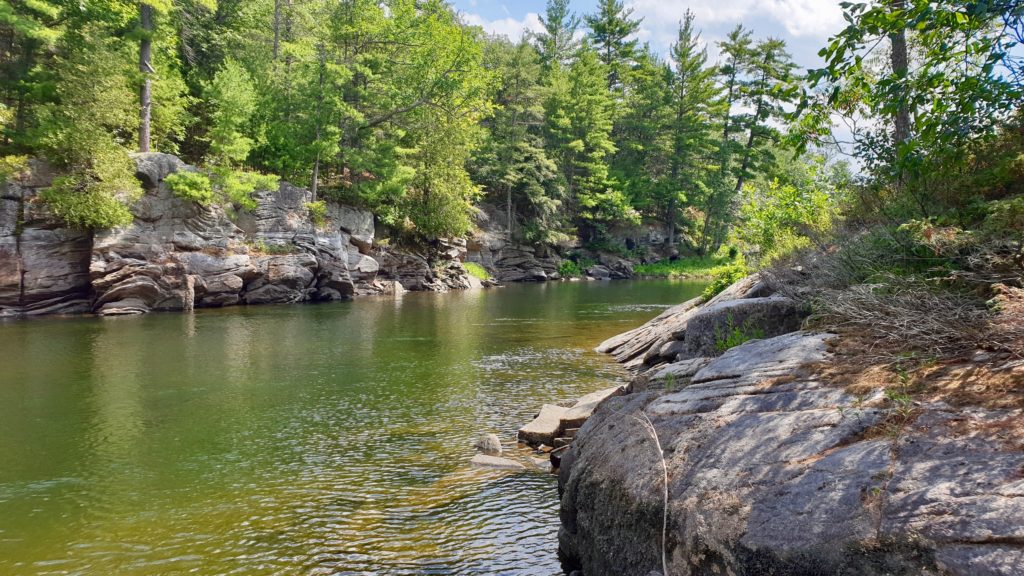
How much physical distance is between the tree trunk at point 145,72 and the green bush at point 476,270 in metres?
22.4

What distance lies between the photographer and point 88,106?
81.9 ft

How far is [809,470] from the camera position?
3.89 metres

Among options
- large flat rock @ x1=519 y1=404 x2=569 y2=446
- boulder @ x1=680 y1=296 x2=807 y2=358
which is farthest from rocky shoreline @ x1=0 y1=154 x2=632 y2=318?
boulder @ x1=680 y1=296 x2=807 y2=358

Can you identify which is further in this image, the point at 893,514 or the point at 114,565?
the point at 114,565

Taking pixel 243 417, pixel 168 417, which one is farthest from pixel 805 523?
pixel 168 417

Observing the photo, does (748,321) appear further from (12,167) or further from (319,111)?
(319,111)

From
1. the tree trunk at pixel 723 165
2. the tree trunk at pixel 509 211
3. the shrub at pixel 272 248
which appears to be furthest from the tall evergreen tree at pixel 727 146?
the shrub at pixel 272 248

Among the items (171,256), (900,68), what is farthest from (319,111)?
(900,68)

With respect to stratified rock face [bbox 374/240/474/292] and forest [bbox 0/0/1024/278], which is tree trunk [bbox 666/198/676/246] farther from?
stratified rock face [bbox 374/240/474/292]

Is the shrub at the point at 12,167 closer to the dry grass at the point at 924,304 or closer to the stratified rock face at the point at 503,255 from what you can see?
the dry grass at the point at 924,304

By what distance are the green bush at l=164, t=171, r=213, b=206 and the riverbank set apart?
2657 cm

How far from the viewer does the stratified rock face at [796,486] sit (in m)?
3.15

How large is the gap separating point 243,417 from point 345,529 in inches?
204

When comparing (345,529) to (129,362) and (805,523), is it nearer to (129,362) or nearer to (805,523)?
(805,523)
